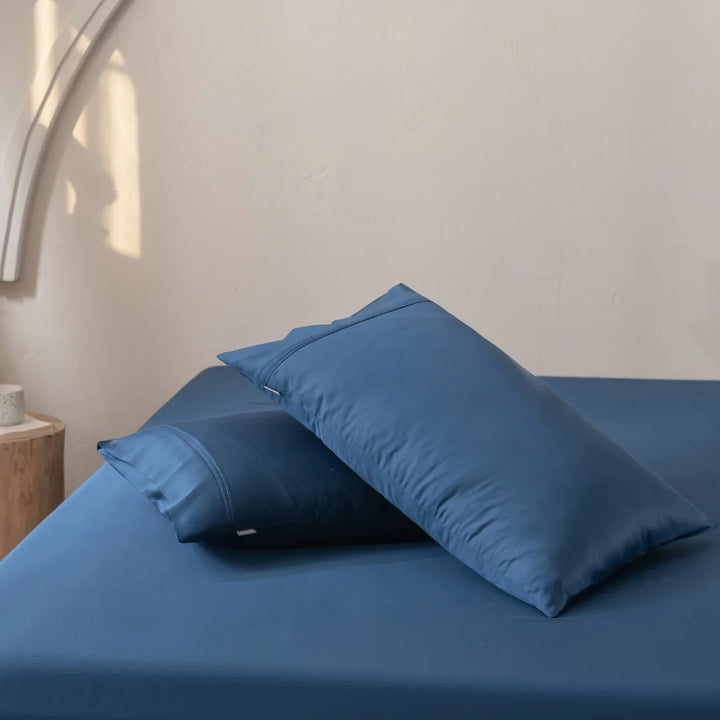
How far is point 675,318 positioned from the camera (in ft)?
9.52

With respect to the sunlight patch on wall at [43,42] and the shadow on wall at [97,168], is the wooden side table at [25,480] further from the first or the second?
the sunlight patch on wall at [43,42]

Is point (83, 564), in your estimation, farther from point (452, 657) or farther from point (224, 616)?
point (452, 657)

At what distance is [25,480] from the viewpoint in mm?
2367

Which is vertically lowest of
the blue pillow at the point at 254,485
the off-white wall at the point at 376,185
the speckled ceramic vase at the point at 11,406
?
the speckled ceramic vase at the point at 11,406

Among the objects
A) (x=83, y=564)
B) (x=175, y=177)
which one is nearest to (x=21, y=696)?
(x=83, y=564)

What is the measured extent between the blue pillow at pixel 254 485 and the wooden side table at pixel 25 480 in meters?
0.91

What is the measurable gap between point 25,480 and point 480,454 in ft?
4.57

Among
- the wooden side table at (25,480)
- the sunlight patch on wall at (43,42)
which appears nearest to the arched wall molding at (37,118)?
the sunlight patch on wall at (43,42)

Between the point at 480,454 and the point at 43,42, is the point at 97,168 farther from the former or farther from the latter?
the point at 480,454

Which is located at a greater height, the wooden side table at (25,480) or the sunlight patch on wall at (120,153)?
the sunlight patch on wall at (120,153)

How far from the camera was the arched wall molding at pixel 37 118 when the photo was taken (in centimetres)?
273

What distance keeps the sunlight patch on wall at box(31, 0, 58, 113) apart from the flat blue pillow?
1.58m

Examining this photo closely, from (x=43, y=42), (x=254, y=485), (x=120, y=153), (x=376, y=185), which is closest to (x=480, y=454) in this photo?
(x=254, y=485)

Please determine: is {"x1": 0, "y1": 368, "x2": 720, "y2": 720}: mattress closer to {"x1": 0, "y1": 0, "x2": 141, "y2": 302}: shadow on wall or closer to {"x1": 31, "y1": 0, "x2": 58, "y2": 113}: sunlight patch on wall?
{"x1": 0, "y1": 0, "x2": 141, "y2": 302}: shadow on wall
